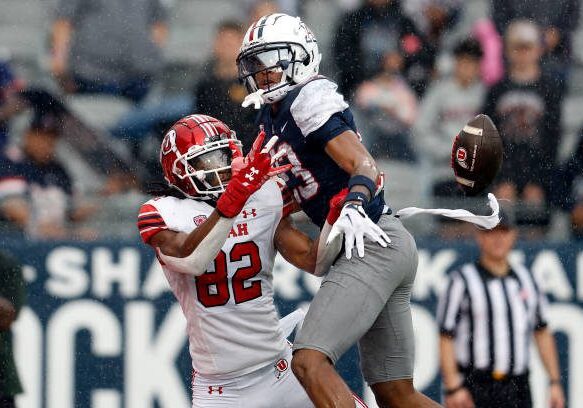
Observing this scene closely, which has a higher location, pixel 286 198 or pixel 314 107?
pixel 314 107

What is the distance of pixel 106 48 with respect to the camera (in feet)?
22.7

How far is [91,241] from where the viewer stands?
623 centimetres

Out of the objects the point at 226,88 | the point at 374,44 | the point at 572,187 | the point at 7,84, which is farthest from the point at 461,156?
the point at 7,84

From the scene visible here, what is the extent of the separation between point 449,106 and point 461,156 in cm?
244

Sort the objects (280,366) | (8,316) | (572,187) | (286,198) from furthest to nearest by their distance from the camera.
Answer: (572,187) → (8,316) → (286,198) → (280,366)

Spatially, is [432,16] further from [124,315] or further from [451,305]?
[124,315]

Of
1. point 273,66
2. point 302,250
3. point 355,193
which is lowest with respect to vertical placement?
point 302,250

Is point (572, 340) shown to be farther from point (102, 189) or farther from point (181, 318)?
point (102, 189)

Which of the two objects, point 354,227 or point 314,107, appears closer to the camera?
point 354,227

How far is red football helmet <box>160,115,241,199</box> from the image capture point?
420 centimetres

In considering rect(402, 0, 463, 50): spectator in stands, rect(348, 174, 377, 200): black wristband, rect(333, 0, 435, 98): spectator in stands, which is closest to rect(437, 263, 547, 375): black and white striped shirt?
rect(333, 0, 435, 98): spectator in stands

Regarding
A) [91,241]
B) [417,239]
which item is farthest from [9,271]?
[417,239]

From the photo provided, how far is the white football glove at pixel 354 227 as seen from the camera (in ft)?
13.0

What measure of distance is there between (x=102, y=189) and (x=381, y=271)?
103 inches
